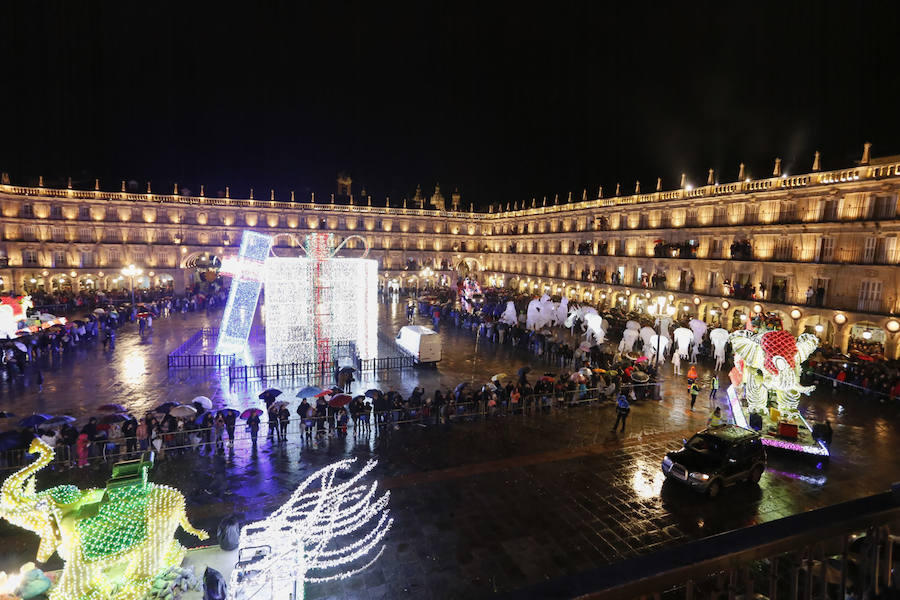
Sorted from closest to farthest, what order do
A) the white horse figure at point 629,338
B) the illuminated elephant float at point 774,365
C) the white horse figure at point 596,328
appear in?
1. the illuminated elephant float at point 774,365
2. the white horse figure at point 629,338
3. the white horse figure at point 596,328

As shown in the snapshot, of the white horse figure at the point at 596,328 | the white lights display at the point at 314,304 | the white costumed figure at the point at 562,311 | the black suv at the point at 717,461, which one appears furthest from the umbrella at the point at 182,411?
the white costumed figure at the point at 562,311

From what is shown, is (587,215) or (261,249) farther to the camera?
(587,215)

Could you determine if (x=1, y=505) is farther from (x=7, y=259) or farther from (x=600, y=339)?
(x=7, y=259)

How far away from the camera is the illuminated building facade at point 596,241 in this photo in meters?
26.8

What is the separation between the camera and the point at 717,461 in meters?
11.0

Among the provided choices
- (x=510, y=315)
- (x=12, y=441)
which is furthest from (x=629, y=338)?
(x=12, y=441)

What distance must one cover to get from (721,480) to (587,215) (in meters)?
40.8

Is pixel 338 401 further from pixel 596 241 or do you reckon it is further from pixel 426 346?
pixel 596 241

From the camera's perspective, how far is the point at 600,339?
80.6ft

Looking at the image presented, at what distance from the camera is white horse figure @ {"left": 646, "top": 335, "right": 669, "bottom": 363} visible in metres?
22.3

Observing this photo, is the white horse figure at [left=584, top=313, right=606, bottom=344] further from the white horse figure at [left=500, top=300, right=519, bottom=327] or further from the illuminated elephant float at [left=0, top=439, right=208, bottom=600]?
the illuminated elephant float at [left=0, top=439, right=208, bottom=600]

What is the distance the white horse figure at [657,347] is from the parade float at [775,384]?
698 centimetres

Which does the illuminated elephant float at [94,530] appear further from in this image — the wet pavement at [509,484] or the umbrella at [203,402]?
the umbrella at [203,402]

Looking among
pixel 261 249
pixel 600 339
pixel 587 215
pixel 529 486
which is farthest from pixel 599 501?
pixel 587 215
